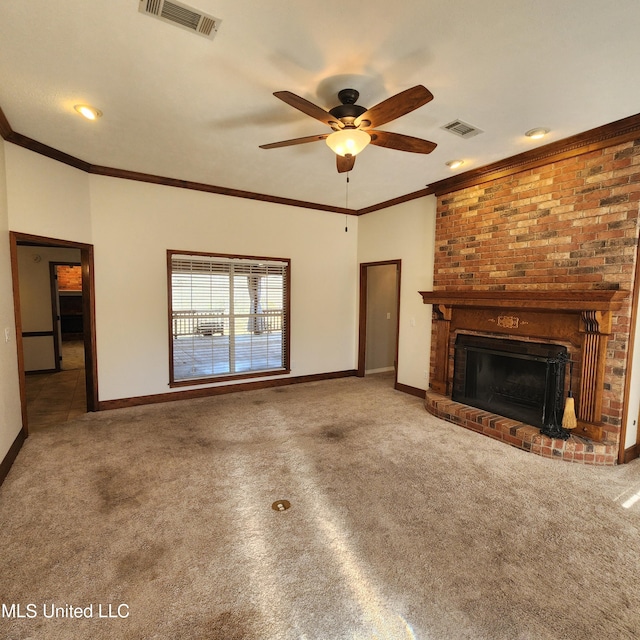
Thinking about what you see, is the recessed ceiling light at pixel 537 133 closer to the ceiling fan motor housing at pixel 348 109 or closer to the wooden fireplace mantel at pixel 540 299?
the wooden fireplace mantel at pixel 540 299

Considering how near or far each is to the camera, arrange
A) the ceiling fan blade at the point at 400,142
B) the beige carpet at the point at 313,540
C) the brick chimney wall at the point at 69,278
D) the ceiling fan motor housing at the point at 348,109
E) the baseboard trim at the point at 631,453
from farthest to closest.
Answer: the brick chimney wall at the point at 69,278 < the baseboard trim at the point at 631,453 < the ceiling fan blade at the point at 400,142 < the ceiling fan motor housing at the point at 348,109 < the beige carpet at the point at 313,540

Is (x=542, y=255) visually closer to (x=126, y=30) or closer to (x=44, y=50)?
(x=126, y=30)

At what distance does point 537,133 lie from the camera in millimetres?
3070

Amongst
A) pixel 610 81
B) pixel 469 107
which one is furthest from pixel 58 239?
pixel 610 81

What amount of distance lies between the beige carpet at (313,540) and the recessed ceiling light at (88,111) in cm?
292

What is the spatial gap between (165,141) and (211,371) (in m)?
2.97

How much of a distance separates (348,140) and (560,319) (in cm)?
264

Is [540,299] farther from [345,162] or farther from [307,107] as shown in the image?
[307,107]

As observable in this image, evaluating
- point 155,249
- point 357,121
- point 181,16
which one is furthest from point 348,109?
point 155,249

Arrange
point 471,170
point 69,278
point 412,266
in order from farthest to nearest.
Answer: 1. point 69,278
2. point 412,266
3. point 471,170

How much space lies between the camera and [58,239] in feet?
11.8

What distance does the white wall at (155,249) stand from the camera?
4.17 metres

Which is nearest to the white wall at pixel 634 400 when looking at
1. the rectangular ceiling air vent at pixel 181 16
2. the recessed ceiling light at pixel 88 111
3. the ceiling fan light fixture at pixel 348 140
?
the ceiling fan light fixture at pixel 348 140

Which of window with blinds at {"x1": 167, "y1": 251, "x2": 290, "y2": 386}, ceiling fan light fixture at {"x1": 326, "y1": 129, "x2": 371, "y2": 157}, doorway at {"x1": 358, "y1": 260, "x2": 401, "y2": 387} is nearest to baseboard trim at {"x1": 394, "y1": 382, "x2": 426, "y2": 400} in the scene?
doorway at {"x1": 358, "y1": 260, "x2": 401, "y2": 387}
